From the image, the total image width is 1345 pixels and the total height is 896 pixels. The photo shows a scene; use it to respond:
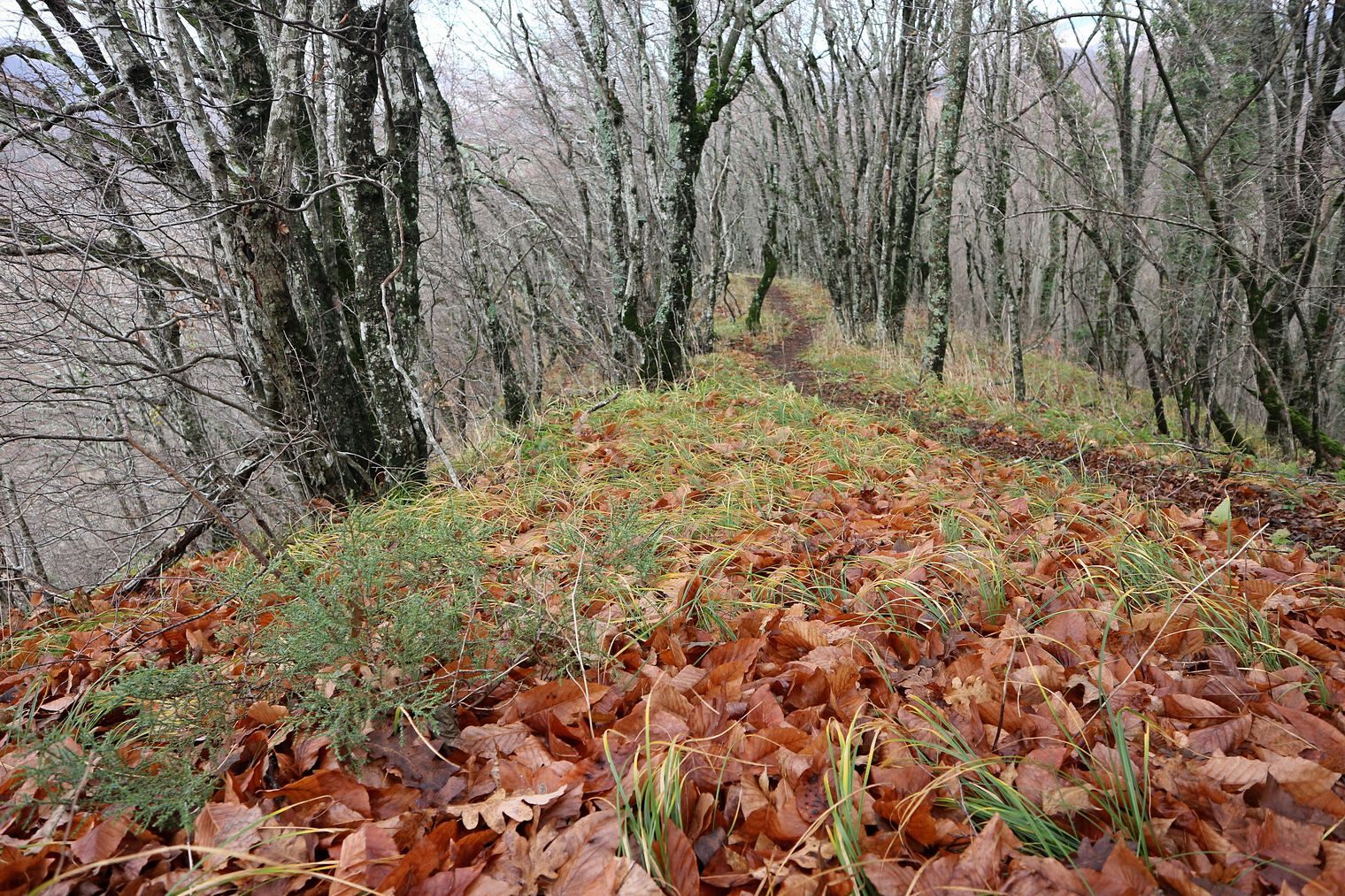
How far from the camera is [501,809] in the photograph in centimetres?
148

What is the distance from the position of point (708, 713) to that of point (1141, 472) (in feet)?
15.8

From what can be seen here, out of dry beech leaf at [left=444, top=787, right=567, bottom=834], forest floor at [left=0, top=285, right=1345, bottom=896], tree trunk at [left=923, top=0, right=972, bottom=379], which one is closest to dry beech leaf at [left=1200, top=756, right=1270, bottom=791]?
forest floor at [left=0, top=285, right=1345, bottom=896]

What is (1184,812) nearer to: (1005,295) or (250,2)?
(250,2)

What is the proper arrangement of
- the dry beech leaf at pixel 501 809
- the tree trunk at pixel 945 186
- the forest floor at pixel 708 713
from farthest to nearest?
the tree trunk at pixel 945 186 < the dry beech leaf at pixel 501 809 < the forest floor at pixel 708 713

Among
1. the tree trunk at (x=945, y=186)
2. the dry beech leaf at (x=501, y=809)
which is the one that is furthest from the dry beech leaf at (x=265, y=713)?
the tree trunk at (x=945, y=186)

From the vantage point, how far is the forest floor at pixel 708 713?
4.33ft

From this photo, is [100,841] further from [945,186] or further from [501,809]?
[945,186]

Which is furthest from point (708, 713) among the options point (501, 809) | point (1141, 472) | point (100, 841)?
point (1141, 472)

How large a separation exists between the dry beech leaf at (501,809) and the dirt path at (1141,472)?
388cm

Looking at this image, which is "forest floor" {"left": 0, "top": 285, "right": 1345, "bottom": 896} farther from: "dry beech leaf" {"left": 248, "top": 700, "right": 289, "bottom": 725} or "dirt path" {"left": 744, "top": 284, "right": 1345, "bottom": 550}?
"dirt path" {"left": 744, "top": 284, "right": 1345, "bottom": 550}

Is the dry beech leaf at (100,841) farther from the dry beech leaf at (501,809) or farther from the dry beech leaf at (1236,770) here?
the dry beech leaf at (1236,770)

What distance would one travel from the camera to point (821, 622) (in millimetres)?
2160

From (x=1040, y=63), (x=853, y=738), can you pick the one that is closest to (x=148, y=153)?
(x=853, y=738)

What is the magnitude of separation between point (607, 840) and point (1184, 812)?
3.84 ft
